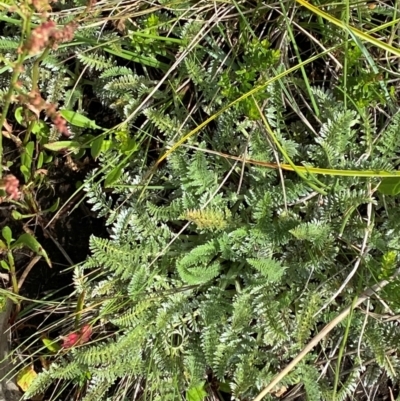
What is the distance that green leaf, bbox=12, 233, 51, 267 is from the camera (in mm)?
1623

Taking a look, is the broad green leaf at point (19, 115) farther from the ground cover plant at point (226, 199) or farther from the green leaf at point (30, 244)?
the green leaf at point (30, 244)

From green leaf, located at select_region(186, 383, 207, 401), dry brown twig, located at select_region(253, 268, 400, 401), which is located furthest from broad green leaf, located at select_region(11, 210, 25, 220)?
Answer: dry brown twig, located at select_region(253, 268, 400, 401)

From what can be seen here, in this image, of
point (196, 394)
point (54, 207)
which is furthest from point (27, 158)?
point (196, 394)

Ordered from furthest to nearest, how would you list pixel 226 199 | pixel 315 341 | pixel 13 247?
pixel 13 247, pixel 226 199, pixel 315 341

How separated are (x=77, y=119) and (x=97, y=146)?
0.10m

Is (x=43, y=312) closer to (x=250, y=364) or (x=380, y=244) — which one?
(x=250, y=364)

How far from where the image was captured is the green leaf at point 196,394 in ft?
5.24

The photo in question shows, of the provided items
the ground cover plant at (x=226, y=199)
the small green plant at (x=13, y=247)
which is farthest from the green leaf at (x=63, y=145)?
the small green plant at (x=13, y=247)

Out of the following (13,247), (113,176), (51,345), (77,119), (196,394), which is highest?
(77,119)

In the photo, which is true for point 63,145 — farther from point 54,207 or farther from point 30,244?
point 30,244

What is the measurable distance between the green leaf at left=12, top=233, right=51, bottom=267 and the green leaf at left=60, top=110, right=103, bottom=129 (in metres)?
0.32

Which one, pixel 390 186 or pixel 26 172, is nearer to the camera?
pixel 390 186

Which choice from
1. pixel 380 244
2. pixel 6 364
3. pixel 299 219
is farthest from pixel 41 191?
pixel 380 244

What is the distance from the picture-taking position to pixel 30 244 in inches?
64.1
